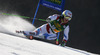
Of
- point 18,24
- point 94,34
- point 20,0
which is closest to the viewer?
point 94,34

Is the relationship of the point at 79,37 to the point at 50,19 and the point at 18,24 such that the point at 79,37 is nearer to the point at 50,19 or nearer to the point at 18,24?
the point at 50,19

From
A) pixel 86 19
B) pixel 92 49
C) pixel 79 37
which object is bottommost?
pixel 92 49

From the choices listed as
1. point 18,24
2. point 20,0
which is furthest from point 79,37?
point 20,0

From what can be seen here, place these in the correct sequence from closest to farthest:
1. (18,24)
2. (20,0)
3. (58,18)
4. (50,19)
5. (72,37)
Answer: (50,19) → (58,18) → (72,37) → (18,24) → (20,0)

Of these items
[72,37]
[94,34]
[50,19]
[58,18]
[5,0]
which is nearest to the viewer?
[50,19]

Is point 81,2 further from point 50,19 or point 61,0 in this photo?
point 50,19

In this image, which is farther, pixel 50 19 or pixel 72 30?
pixel 72 30

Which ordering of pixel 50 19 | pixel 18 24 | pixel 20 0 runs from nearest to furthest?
pixel 50 19 < pixel 18 24 < pixel 20 0

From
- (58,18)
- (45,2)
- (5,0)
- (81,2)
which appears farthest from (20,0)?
(58,18)

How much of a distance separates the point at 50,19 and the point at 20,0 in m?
4.17

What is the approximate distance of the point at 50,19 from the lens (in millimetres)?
4648

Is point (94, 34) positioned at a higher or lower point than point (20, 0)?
lower

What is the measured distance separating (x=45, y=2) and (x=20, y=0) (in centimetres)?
259

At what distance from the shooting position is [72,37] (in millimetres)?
6523
